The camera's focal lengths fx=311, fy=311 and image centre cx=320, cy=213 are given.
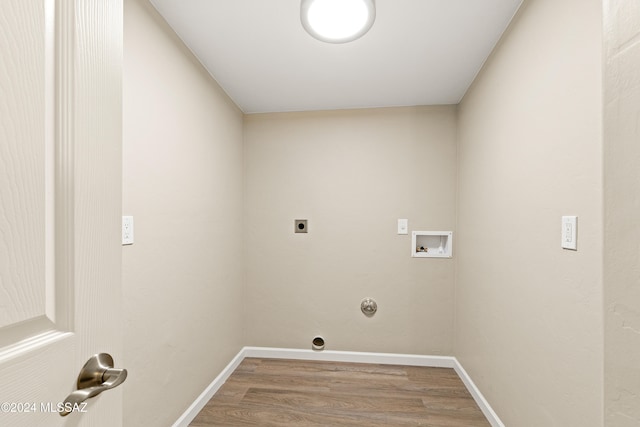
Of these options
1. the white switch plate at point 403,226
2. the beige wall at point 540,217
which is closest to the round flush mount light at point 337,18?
the beige wall at point 540,217

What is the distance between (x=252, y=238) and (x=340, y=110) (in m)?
1.41

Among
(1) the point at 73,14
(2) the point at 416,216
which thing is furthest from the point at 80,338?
(2) the point at 416,216

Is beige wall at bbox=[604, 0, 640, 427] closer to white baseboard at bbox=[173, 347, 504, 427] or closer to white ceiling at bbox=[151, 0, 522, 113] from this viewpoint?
white ceiling at bbox=[151, 0, 522, 113]

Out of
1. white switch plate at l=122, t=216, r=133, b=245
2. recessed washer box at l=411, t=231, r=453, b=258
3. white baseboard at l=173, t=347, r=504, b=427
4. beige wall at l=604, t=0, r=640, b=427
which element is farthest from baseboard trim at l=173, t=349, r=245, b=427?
beige wall at l=604, t=0, r=640, b=427

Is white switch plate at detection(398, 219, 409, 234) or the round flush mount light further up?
the round flush mount light

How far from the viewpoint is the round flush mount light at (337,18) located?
1.48 meters

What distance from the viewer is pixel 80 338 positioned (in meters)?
0.56

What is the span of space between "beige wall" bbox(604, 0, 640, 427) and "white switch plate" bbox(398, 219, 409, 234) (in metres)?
2.28

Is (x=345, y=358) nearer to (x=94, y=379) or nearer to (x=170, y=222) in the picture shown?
(x=170, y=222)

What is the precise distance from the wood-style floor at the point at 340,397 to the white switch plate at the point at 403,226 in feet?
3.79

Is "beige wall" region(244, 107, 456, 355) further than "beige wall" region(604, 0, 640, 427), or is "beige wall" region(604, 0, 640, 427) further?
"beige wall" region(244, 107, 456, 355)

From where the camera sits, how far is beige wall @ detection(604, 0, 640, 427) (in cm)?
39

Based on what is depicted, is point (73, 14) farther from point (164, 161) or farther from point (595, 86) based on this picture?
point (595, 86)

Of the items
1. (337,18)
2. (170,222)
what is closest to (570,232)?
(337,18)
